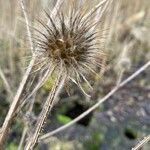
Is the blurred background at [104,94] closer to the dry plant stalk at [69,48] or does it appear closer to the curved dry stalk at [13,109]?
the curved dry stalk at [13,109]

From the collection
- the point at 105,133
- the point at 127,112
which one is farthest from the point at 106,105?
the point at 105,133

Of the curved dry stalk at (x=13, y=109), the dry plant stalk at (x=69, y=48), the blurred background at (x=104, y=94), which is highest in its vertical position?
the dry plant stalk at (x=69, y=48)

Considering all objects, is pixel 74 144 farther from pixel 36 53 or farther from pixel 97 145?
pixel 36 53

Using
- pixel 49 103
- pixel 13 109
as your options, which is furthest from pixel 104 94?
pixel 49 103

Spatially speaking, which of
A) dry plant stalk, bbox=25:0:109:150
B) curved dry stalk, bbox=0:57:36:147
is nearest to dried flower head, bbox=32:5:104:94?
dry plant stalk, bbox=25:0:109:150

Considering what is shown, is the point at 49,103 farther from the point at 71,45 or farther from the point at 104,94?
the point at 104,94

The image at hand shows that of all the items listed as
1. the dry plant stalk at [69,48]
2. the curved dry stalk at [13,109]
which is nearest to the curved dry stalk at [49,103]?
the dry plant stalk at [69,48]
